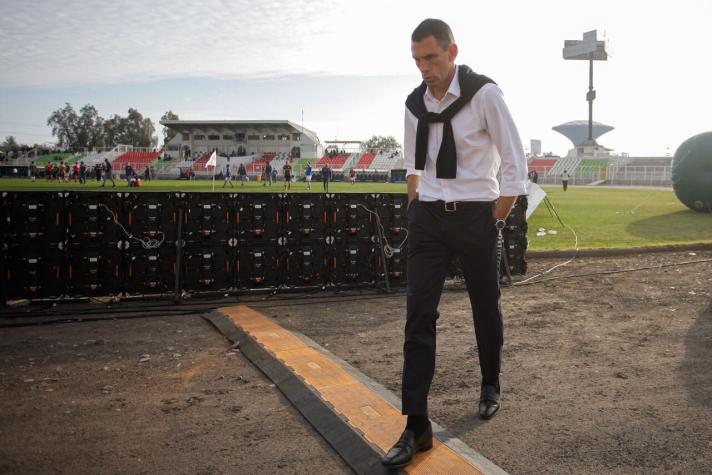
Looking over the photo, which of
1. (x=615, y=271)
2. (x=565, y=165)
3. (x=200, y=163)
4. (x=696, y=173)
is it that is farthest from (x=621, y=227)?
(x=200, y=163)

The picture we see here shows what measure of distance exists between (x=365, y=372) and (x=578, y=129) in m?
152

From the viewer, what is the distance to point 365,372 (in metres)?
4.66

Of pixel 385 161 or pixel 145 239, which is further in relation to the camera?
pixel 385 161

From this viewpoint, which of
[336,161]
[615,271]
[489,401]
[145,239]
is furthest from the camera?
[336,161]

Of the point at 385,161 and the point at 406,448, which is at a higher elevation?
the point at 385,161

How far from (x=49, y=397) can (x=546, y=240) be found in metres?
11.8

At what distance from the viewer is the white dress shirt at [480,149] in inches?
130

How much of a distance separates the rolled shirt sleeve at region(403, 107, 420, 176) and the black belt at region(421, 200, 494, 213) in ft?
0.96

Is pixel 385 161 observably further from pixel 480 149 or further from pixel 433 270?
pixel 433 270

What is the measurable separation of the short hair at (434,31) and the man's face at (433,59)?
→ 19 millimetres

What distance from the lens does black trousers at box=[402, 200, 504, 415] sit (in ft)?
10.3

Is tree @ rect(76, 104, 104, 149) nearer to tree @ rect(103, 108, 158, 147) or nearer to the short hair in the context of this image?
tree @ rect(103, 108, 158, 147)

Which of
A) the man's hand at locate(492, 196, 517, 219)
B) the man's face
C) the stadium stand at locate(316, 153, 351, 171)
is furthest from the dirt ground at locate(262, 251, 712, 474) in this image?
the stadium stand at locate(316, 153, 351, 171)

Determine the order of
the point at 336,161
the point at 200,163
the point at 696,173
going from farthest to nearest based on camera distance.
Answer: the point at 336,161 → the point at 200,163 → the point at 696,173
